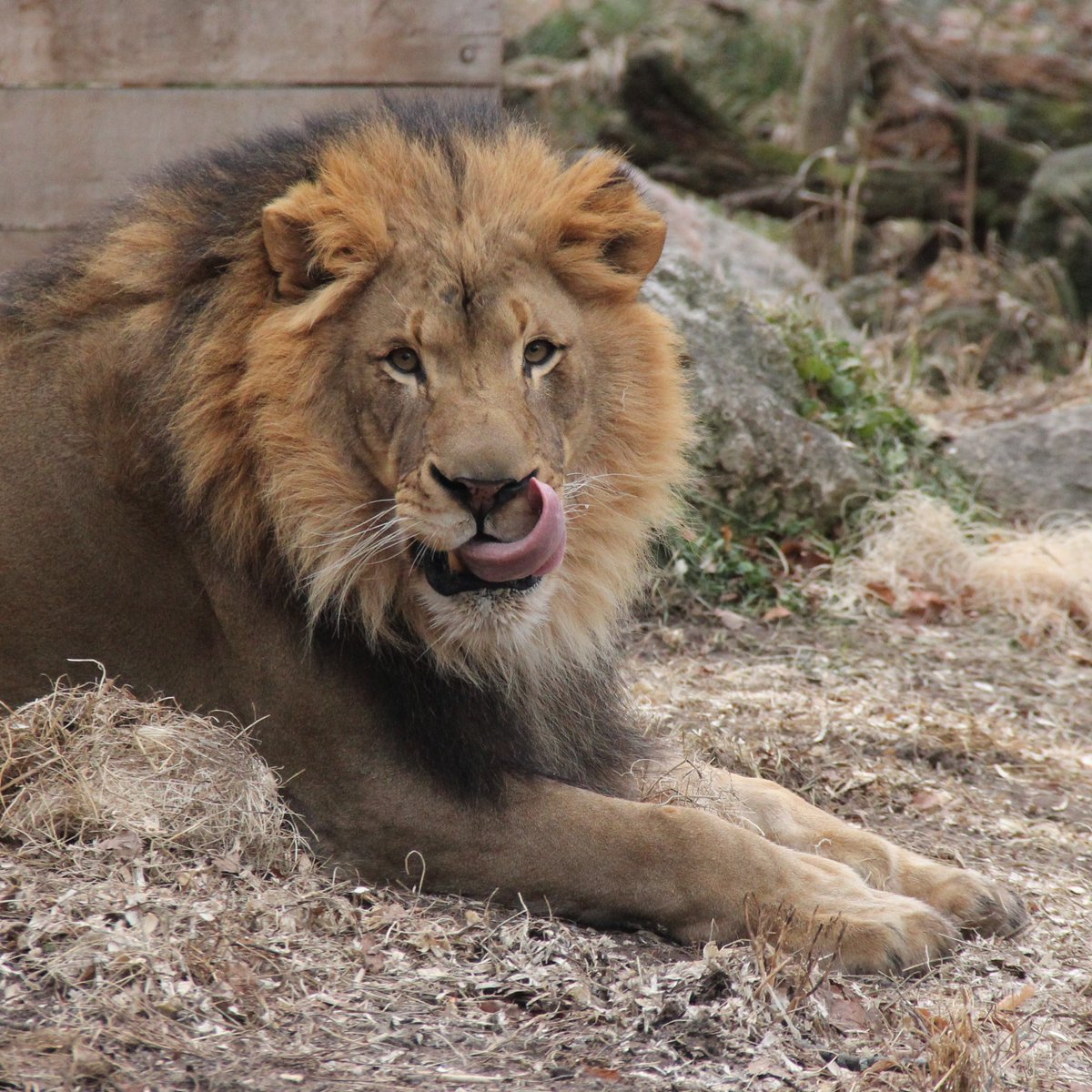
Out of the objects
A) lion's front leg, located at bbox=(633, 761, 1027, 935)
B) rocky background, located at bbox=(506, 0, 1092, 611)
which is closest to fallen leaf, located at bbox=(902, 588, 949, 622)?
rocky background, located at bbox=(506, 0, 1092, 611)

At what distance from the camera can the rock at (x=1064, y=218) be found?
1030 centimetres

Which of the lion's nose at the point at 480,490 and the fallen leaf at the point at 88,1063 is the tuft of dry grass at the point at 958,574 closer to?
the lion's nose at the point at 480,490

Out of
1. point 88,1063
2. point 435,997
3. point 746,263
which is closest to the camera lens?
point 88,1063

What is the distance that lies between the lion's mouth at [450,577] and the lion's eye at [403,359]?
42 cm

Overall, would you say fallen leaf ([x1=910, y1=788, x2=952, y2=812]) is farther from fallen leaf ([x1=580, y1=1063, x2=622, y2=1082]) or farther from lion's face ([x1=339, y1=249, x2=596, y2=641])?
fallen leaf ([x1=580, y1=1063, x2=622, y2=1082])

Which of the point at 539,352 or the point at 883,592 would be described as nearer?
the point at 539,352

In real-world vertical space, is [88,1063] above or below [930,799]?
above

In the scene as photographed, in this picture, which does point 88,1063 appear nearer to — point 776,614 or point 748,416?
point 776,614

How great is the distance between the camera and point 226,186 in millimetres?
3674

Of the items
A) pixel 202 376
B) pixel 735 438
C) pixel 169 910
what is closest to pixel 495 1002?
pixel 169 910

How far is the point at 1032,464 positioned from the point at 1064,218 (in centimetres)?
347

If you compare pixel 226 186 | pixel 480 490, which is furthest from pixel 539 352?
pixel 226 186

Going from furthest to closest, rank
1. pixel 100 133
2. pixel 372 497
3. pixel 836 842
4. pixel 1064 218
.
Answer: pixel 1064 218, pixel 100 133, pixel 836 842, pixel 372 497

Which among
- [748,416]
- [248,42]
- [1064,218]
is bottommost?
[748,416]
